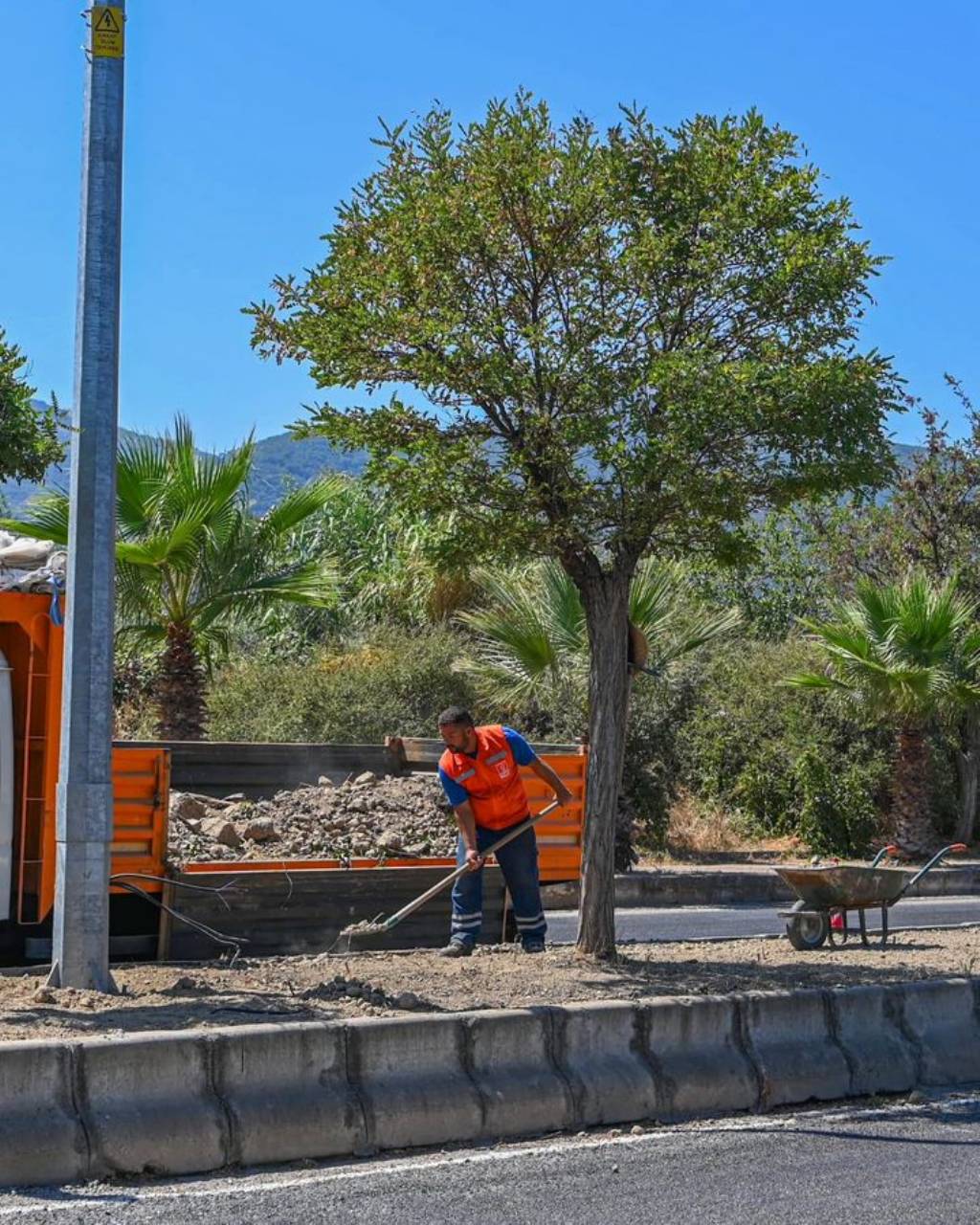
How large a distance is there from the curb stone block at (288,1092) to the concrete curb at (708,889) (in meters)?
10.9

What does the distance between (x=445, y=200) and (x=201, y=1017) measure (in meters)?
4.30

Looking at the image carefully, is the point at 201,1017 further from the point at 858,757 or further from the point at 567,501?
the point at 858,757

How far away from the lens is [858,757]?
84.2ft

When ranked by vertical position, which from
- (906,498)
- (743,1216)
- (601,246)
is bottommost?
(743,1216)

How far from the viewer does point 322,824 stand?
12391 millimetres

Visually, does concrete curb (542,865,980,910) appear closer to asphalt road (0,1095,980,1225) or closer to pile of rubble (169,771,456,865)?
pile of rubble (169,771,456,865)

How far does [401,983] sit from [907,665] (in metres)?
15.5

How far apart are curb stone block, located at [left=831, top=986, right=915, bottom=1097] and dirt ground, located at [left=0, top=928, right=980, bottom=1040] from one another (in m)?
0.50

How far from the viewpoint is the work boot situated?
991 centimetres

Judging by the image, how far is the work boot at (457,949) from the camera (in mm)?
9914

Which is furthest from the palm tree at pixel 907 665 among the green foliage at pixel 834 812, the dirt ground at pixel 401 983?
the dirt ground at pixel 401 983

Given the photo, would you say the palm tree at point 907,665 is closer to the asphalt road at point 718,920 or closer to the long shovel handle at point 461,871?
the asphalt road at point 718,920

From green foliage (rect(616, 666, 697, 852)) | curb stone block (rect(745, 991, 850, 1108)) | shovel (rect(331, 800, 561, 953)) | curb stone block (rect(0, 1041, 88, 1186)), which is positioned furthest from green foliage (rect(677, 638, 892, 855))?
curb stone block (rect(0, 1041, 88, 1186))

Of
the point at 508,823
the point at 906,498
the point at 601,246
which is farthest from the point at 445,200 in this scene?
the point at 906,498
